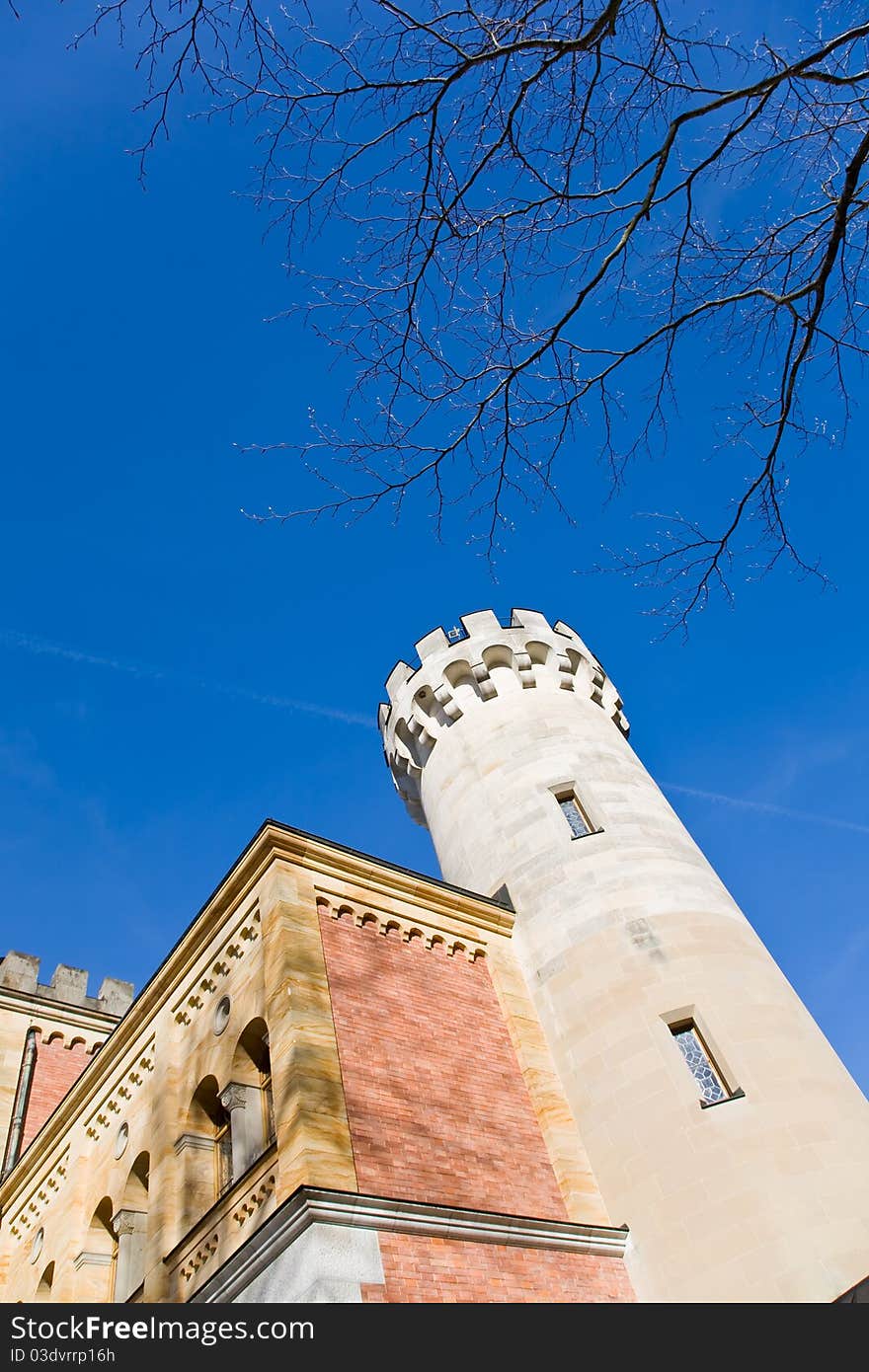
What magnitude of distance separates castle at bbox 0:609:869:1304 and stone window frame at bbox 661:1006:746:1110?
0.12 feet

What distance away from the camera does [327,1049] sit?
30.0ft

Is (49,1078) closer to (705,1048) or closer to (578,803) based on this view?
(578,803)

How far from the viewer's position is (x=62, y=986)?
21.5m

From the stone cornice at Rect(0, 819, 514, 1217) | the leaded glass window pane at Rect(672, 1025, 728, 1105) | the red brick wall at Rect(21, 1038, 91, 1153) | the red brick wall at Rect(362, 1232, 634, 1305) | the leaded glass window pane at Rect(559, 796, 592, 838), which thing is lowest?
the red brick wall at Rect(362, 1232, 634, 1305)

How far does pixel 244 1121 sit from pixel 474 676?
918cm

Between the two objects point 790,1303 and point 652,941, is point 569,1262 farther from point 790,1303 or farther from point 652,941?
point 652,941

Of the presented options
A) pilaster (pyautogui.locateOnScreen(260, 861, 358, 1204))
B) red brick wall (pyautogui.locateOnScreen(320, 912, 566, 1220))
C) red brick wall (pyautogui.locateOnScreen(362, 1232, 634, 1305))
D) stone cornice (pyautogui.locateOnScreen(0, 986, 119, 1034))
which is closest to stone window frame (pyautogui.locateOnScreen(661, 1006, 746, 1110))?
red brick wall (pyautogui.locateOnScreen(320, 912, 566, 1220))

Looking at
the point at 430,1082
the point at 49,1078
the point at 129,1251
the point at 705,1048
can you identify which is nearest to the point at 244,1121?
the point at 430,1082

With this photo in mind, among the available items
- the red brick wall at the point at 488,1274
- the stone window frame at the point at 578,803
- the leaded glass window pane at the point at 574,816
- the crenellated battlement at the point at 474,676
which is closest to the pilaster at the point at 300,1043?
the red brick wall at the point at 488,1274

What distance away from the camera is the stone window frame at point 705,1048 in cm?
992

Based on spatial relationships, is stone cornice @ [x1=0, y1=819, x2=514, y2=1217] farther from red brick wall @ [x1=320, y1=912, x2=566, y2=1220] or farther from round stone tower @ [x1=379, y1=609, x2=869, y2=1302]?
round stone tower @ [x1=379, y1=609, x2=869, y2=1302]

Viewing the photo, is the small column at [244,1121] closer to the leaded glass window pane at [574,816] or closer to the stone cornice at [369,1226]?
the stone cornice at [369,1226]

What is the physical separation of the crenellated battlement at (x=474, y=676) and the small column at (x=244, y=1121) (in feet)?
26.8

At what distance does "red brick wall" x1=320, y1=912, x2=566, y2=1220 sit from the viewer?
8.84 metres
